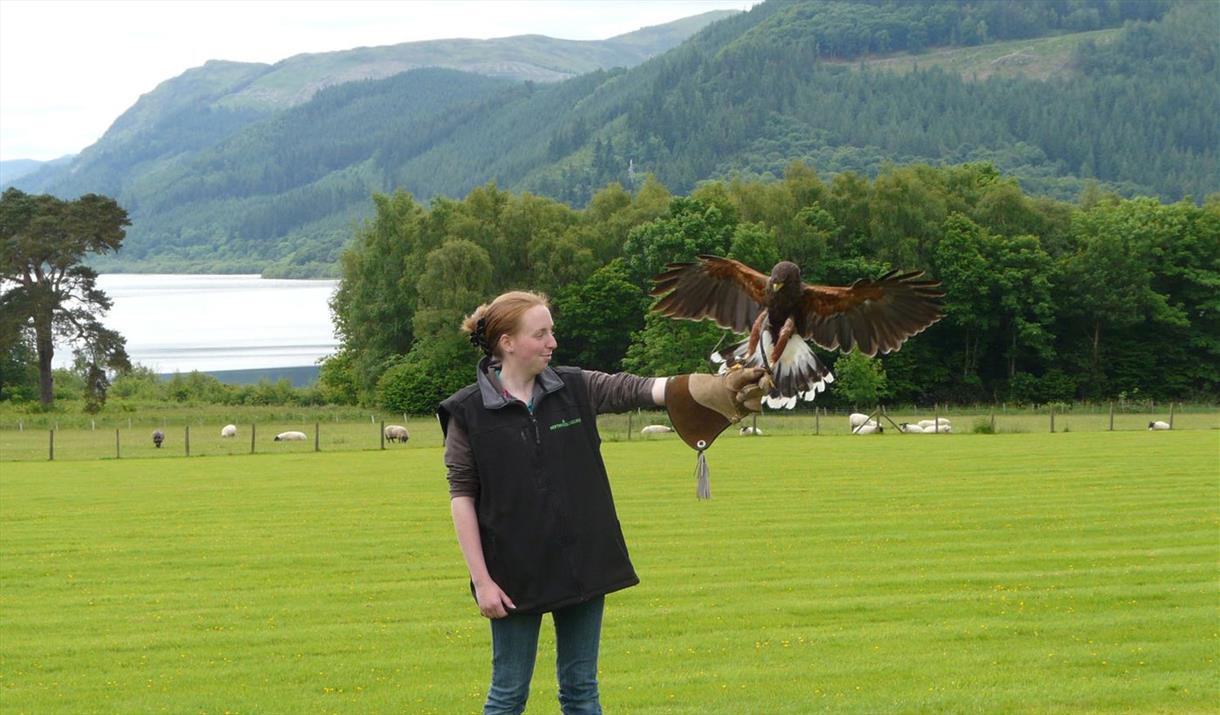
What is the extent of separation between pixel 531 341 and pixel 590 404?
0.41 m

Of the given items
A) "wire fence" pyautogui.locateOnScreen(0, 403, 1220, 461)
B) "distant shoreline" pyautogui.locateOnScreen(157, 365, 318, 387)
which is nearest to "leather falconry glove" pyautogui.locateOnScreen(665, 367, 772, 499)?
"wire fence" pyautogui.locateOnScreen(0, 403, 1220, 461)

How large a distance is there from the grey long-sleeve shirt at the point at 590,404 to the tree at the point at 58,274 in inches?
2609

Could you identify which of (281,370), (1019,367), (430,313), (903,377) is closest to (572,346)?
(430,313)

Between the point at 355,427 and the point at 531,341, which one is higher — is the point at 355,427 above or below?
below

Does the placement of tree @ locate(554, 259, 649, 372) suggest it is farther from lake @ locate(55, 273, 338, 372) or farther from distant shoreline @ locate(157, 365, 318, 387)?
lake @ locate(55, 273, 338, 372)

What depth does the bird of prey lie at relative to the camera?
559cm

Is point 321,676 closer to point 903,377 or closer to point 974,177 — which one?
point 903,377

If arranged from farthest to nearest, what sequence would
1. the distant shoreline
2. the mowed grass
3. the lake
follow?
1. the lake
2. the distant shoreline
3. the mowed grass

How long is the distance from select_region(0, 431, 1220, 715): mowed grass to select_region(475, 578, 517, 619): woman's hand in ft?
17.3

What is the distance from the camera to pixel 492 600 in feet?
18.9

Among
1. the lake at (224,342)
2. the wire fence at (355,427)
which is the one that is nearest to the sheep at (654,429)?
the wire fence at (355,427)

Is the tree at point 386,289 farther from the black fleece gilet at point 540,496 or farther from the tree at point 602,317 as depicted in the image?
the black fleece gilet at point 540,496

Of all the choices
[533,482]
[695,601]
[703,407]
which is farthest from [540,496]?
[695,601]

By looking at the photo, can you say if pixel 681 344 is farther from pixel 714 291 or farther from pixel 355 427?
pixel 714 291
